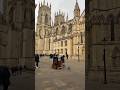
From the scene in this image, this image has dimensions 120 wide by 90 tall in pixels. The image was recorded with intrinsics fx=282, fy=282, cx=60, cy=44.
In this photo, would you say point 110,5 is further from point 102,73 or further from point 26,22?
point 26,22

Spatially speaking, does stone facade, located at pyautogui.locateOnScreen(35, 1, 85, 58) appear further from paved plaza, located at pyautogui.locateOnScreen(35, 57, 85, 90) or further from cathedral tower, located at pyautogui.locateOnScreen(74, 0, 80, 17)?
paved plaza, located at pyautogui.locateOnScreen(35, 57, 85, 90)

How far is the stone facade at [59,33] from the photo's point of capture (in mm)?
75812

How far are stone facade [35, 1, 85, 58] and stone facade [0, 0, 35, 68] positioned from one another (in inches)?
1573

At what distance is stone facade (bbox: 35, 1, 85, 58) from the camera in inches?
2985

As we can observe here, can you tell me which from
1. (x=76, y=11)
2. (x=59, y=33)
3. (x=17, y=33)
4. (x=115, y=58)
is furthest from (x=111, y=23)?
(x=59, y=33)

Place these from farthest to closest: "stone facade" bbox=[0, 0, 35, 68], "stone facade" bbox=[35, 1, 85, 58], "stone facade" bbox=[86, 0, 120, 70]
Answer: "stone facade" bbox=[35, 1, 85, 58] → "stone facade" bbox=[0, 0, 35, 68] → "stone facade" bbox=[86, 0, 120, 70]

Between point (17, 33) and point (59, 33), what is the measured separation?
69.5m

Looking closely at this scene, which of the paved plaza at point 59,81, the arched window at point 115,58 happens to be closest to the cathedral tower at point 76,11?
the paved plaza at point 59,81

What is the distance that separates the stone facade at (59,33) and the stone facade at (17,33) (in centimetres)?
3995

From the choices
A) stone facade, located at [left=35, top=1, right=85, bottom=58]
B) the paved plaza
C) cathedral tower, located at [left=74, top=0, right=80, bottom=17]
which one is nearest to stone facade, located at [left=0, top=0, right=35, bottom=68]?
the paved plaza

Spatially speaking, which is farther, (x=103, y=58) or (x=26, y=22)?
(x=26, y=22)

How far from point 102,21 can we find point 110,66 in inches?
142

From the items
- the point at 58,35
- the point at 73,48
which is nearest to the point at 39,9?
the point at 58,35

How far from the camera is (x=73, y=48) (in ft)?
259
